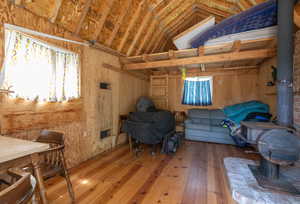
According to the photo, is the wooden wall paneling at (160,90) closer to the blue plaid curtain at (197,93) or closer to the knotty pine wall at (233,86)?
the blue plaid curtain at (197,93)

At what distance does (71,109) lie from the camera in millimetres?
2666

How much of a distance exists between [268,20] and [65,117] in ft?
14.1

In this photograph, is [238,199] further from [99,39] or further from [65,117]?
[99,39]

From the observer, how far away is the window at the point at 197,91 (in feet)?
17.4

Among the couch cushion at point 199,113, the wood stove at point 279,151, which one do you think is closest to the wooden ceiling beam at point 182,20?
the couch cushion at point 199,113

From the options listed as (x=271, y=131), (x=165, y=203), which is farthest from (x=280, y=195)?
(x=165, y=203)

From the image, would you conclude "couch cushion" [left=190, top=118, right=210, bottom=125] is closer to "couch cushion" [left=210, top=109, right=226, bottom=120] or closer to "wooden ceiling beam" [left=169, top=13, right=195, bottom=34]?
"couch cushion" [left=210, top=109, right=226, bottom=120]

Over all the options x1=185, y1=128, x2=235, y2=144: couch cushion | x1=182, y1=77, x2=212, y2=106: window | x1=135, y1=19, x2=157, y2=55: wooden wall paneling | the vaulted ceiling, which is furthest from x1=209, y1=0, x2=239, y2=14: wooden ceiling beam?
x1=185, y1=128, x2=235, y2=144: couch cushion

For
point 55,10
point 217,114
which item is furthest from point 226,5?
point 55,10

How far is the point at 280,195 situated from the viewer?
1.73 metres

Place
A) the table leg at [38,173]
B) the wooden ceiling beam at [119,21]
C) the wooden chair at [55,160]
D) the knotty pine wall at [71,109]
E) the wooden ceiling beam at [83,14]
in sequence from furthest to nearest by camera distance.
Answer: the wooden ceiling beam at [119,21] → the wooden ceiling beam at [83,14] → the knotty pine wall at [71,109] → the wooden chair at [55,160] → the table leg at [38,173]

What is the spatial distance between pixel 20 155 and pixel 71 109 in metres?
1.61

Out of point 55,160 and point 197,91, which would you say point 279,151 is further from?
point 197,91

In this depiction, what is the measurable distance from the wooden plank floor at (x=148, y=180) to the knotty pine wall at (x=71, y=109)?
40cm
